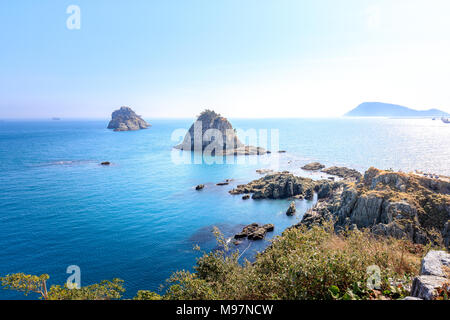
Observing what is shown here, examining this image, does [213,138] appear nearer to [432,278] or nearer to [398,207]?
[398,207]

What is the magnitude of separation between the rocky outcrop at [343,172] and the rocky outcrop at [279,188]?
46.9 ft

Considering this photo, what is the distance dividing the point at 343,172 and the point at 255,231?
49.5 m

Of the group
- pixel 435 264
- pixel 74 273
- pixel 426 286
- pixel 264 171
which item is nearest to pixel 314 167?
pixel 264 171

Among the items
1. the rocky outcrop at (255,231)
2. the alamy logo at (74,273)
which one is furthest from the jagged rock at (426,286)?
the rocky outcrop at (255,231)

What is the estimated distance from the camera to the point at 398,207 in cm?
2927

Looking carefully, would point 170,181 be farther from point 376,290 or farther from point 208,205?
point 376,290

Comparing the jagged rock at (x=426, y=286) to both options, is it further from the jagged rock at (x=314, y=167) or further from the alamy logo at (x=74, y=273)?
the jagged rock at (x=314, y=167)

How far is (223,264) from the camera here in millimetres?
19359

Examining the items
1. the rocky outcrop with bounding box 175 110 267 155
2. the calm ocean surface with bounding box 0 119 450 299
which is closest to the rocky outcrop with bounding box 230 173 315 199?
the calm ocean surface with bounding box 0 119 450 299

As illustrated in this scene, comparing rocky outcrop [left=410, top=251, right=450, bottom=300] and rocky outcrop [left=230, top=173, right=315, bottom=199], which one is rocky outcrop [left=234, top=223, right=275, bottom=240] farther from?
rocky outcrop [left=410, top=251, right=450, bottom=300]

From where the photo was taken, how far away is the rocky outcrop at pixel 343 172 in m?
72.1

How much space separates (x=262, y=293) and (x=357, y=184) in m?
35.3

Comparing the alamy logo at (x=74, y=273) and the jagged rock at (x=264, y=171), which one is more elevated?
the jagged rock at (x=264, y=171)
